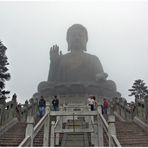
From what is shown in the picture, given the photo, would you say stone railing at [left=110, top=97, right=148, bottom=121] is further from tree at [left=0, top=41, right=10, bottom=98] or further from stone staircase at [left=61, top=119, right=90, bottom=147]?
tree at [left=0, top=41, right=10, bottom=98]

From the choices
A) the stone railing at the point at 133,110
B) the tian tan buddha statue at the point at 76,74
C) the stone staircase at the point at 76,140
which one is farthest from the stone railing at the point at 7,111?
the tian tan buddha statue at the point at 76,74

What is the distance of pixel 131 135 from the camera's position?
8.00 metres

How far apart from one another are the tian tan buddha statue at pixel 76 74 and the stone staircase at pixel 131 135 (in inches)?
541

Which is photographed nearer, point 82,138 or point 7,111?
point 82,138

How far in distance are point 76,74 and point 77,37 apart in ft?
17.3

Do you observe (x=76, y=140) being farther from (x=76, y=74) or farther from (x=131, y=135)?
(x=76, y=74)

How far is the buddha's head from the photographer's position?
91.1ft

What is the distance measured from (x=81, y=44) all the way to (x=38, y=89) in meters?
7.36

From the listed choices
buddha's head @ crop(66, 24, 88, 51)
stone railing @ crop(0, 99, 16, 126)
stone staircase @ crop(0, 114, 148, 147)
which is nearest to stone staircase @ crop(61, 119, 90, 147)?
stone staircase @ crop(0, 114, 148, 147)

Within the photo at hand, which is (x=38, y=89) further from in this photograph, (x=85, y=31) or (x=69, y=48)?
(x=85, y=31)

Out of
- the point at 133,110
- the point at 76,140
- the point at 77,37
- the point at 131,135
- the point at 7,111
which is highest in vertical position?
the point at 77,37

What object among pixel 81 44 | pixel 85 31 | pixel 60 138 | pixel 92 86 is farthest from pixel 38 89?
pixel 60 138

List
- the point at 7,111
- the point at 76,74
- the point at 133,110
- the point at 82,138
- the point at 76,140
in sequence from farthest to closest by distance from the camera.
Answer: the point at 76,74, the point at 133,110, the point at 7,111, the point at 82,138, the point at 76,140

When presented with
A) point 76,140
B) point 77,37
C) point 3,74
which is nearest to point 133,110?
point 76,140
